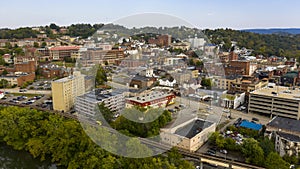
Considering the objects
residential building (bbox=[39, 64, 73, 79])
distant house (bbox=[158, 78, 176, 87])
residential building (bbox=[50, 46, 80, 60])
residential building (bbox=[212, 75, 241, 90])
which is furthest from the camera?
residential building (bbox=[50, 46, 80, 60])

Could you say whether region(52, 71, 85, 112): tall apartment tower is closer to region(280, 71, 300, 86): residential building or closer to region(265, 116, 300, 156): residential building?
region(265, 116, 300, 156): residential building

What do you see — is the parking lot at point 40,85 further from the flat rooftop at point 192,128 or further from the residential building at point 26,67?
the flat rooftop at point 192,128

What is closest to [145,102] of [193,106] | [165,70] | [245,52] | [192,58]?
[193,106]

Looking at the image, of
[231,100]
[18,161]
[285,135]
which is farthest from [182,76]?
[18,161]

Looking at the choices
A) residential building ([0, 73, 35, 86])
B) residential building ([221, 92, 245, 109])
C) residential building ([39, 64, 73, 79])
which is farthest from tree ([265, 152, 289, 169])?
residential building ([0, 73, 35, 86])

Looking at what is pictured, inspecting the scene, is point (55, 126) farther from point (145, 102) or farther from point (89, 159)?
point (145, 102)
